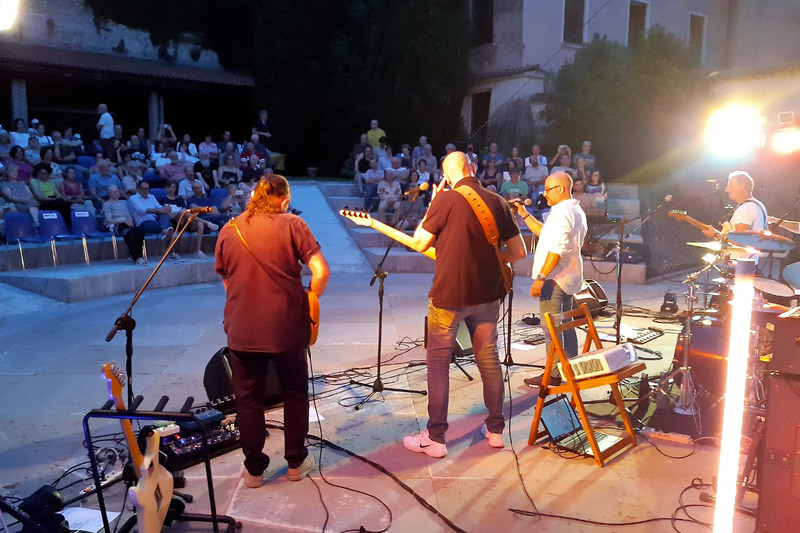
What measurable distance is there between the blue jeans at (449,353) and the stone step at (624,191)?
11771 mm

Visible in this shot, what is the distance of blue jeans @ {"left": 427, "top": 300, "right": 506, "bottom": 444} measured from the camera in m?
4.14

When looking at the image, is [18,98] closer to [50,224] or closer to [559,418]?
[50,224]

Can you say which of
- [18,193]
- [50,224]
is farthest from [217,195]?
[18,193]

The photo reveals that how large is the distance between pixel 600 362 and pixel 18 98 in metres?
16.8

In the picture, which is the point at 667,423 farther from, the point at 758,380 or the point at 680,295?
the point at 680,295

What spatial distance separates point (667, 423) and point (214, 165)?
11584 millimetres

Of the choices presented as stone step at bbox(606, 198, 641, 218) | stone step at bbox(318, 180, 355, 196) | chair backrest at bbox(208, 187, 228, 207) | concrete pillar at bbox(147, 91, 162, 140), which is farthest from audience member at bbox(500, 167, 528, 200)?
concrete pillar at bbox(147, 91, 162, 140)

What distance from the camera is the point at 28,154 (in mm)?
11594

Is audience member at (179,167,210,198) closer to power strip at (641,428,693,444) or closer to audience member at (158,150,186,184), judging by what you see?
audience member at (158,150,186,184)

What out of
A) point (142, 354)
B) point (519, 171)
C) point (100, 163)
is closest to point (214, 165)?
point (100, 163)

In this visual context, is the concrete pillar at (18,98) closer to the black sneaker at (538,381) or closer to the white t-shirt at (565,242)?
the black sneaker at (538,381)

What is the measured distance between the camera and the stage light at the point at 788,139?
6846 millimetres

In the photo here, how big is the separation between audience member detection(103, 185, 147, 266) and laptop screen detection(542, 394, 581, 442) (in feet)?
24.0

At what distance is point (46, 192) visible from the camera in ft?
33.4
